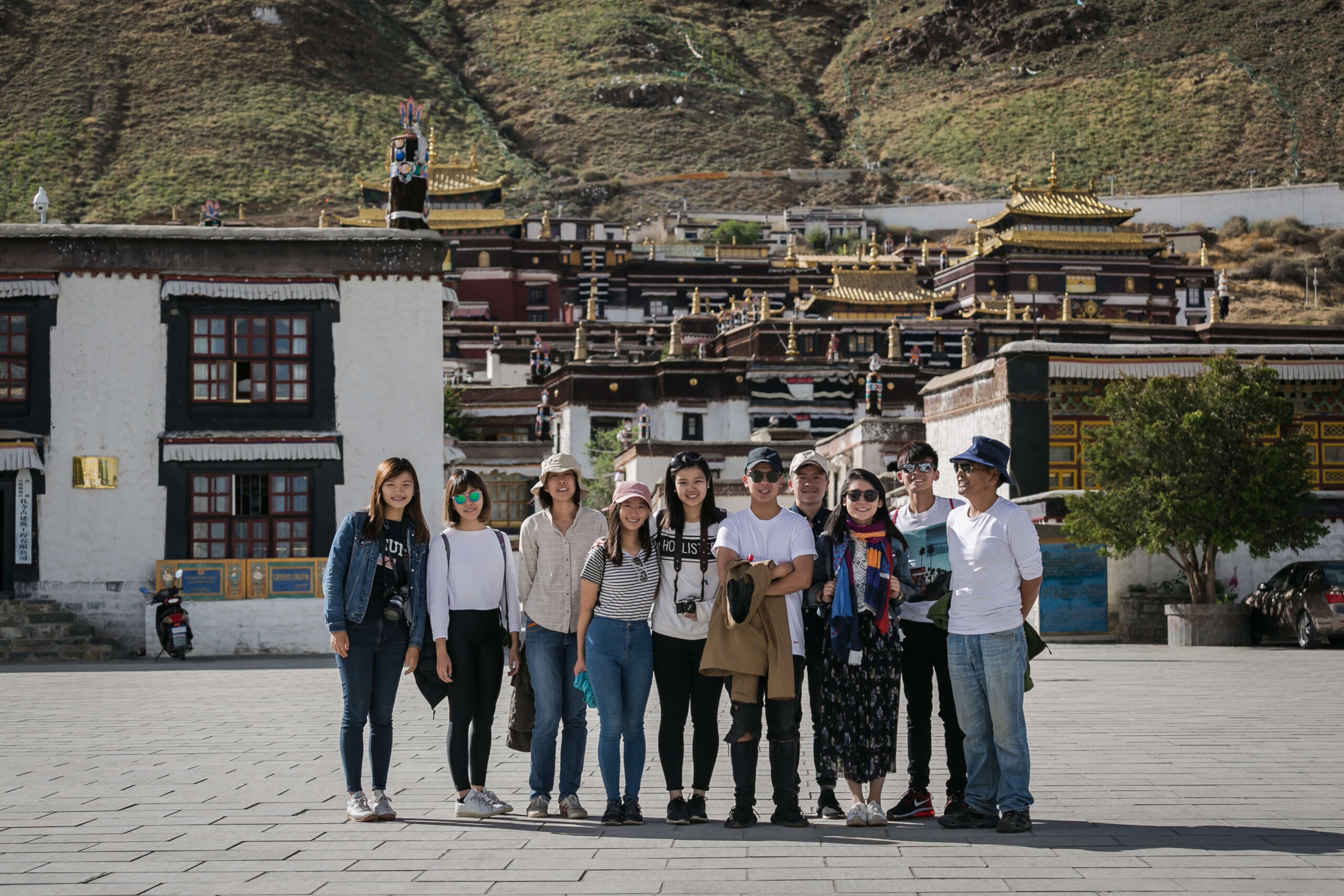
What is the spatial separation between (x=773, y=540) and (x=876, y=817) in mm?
1491

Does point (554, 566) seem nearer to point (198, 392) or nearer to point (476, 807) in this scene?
point (476, 807)

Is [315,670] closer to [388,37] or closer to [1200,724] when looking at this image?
[1200,724]

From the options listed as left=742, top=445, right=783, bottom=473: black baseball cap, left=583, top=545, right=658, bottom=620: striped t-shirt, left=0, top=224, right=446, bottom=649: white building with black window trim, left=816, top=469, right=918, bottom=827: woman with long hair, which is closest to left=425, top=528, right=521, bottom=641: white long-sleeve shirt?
left=583, top=545, right=658, bottom=620: striped t-shirt

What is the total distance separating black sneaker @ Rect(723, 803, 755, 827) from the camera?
7750 mm

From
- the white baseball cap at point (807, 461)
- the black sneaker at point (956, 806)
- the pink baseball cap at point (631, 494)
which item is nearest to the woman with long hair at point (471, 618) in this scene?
the pink baseball cap at point (631, 494)

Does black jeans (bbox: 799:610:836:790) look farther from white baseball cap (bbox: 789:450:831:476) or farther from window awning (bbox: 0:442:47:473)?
window awning (bbox: 0:442:47:473)

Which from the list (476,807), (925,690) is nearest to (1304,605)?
(925,690)

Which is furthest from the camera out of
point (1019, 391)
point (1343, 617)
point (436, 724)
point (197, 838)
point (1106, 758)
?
point (1019, 391)

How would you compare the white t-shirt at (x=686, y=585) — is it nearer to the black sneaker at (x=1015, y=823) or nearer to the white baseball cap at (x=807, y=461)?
the white baseball cap at (x=807, y=461)

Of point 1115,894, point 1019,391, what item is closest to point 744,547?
point 1115,894

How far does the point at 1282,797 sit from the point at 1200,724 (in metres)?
3.54

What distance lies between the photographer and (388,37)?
489ft

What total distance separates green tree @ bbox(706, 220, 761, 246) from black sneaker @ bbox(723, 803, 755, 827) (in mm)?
87820

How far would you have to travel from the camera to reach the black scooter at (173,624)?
22.2 meters
